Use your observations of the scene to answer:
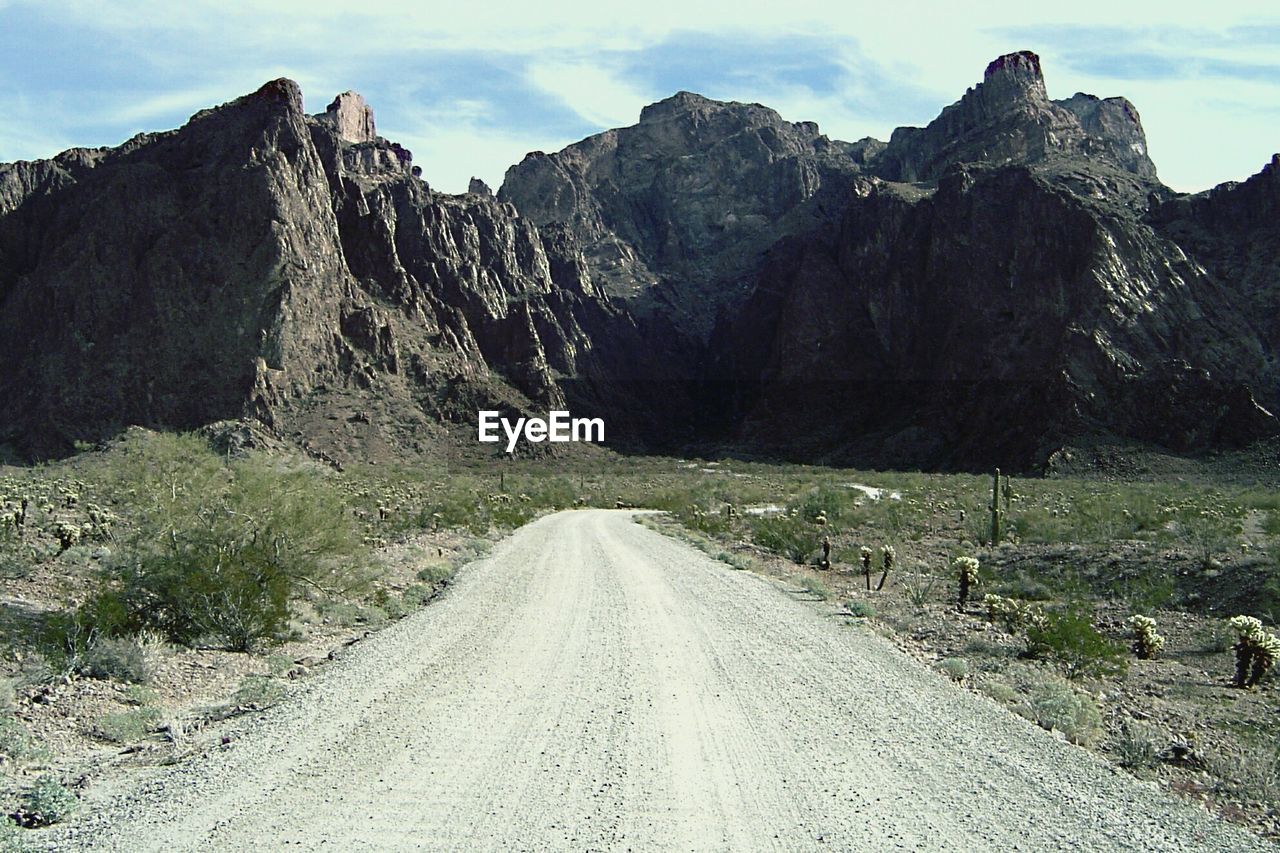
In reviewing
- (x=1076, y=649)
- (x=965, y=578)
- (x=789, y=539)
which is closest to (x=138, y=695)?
(x=1076, y=649)

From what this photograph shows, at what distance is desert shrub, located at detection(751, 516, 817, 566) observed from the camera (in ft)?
90.4

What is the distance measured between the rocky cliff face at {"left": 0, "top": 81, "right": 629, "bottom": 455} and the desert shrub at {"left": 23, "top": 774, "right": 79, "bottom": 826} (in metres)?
84.7

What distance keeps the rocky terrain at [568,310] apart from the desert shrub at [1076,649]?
81699 millimetres

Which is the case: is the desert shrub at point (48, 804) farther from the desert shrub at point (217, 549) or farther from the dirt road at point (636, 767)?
the desert shrub at point (217, 549)

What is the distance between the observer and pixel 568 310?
155 m

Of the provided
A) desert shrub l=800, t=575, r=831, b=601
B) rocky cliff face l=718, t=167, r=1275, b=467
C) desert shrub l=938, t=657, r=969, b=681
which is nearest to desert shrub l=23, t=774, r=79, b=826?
desert shrub l=938, t=657, r=969, b=681

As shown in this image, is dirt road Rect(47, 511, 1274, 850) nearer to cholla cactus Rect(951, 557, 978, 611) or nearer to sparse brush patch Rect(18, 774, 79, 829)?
sparse brush patch Rect(18, 774, 79, 829)

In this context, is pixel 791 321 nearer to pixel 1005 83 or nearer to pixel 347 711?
pixel 1005 83

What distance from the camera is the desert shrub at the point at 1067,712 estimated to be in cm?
937

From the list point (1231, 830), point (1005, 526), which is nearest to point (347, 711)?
point (1231, 830)

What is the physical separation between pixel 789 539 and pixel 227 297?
265ft

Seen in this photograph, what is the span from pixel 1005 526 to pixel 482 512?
20175 millimetres

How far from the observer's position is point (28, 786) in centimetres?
731

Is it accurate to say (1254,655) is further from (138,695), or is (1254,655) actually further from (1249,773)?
(138,695)
